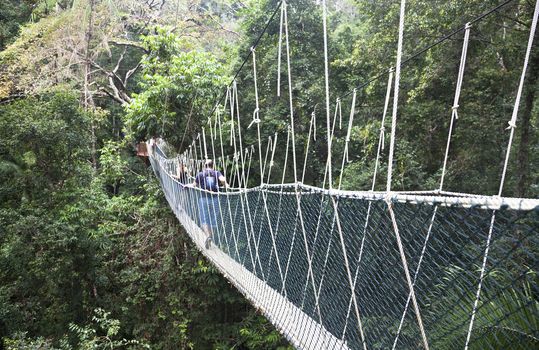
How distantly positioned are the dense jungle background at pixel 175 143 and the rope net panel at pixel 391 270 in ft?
7.56

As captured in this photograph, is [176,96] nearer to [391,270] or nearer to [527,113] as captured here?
[527,113]

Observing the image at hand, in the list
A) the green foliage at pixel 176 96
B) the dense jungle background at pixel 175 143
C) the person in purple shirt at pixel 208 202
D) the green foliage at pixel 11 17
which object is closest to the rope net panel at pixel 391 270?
the person in purple shirt at pixel 208 202

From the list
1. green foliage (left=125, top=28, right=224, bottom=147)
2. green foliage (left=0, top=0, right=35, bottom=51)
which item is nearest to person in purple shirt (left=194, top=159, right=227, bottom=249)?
green foliage (left=125, top=28, right=224, bottom=147)

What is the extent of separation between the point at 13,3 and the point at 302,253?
7.62 m

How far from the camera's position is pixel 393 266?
38.9 inches

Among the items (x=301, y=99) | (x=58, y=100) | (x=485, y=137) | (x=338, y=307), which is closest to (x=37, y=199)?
(x=58, y=100)

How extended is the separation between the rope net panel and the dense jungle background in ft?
7.56

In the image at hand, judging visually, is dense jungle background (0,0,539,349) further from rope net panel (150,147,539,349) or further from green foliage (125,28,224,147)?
rope net panel (150,147,539,349)

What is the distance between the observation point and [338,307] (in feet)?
4.53

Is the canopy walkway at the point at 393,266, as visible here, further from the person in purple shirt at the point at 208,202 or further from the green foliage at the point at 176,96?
the green foliage at the point at 176,96

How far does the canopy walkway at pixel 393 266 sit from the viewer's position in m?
0.73

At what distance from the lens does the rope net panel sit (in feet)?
2.39

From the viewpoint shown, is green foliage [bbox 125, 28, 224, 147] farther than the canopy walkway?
Yes

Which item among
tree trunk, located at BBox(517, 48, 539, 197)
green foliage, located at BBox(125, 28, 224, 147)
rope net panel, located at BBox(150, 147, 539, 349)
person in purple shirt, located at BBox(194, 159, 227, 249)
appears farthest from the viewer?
green foliage, located at BBox(125, 28, 224, 147)
